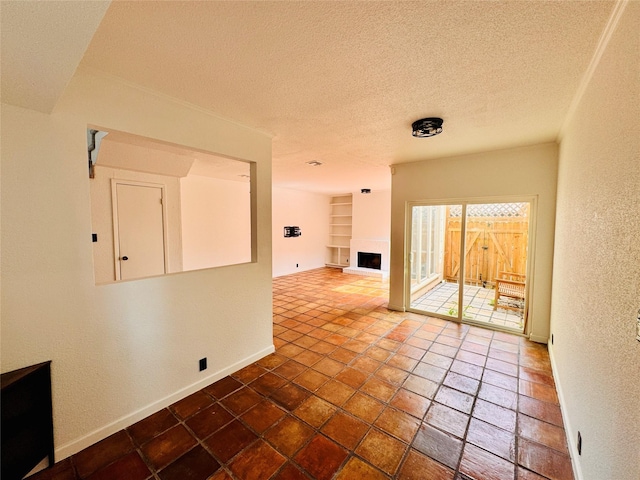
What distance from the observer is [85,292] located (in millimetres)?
1703

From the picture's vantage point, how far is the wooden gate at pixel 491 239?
4.26 meters

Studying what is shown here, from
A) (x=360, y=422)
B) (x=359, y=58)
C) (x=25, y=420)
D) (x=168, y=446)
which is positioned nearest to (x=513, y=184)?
(x=359, y=58)

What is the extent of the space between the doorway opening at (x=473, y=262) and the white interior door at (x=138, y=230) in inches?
159

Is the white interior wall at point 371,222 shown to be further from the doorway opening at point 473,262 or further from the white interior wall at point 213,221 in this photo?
the white interior wall at point 213,221

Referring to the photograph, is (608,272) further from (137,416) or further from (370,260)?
(370,260)

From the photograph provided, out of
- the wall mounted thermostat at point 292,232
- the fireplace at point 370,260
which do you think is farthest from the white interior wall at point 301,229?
the fireplace at point 370,260

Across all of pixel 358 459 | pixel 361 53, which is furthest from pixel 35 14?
pixel 358 459

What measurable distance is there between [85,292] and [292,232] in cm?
598

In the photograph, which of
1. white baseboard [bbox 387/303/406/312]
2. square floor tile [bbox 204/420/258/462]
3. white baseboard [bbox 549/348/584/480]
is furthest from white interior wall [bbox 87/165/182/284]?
white baseboard [bbox 549/348/584/480]

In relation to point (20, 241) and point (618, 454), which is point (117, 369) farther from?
point (618, 454)

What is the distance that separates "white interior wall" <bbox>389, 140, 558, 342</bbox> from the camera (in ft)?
10.4

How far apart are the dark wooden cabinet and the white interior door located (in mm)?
2279

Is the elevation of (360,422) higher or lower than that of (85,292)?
lower

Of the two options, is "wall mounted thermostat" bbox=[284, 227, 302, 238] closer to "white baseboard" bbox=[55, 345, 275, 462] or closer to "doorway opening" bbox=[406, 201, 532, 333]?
"doorway opening" bbox=[406, 201, 532, 333]
